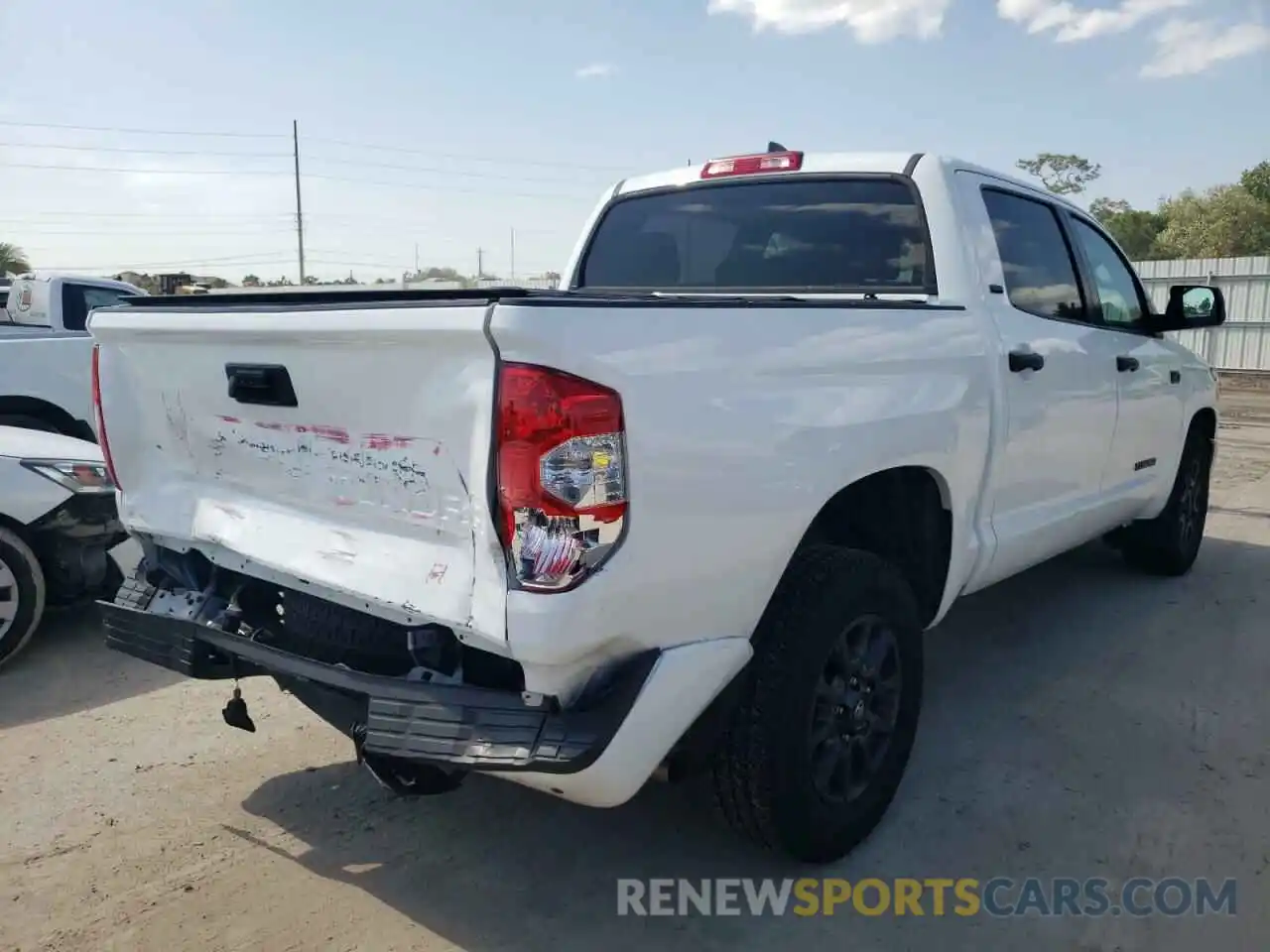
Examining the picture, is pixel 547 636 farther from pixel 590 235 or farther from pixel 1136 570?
pixel 1136 570

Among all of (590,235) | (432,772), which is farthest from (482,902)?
(590,235)

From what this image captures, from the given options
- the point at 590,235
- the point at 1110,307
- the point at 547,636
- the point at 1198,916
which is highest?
the point at 590,235

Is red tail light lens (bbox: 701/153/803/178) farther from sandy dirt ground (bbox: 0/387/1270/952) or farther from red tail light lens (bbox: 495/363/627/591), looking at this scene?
Result: red tail light lens (bbox: 495/363/627/591)

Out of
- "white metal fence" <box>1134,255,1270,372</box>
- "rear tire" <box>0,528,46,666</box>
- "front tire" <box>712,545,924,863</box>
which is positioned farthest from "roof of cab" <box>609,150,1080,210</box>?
"white metal fence" <box>1134,255,1270,372</box>

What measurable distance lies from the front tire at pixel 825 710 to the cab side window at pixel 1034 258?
1.44 meters

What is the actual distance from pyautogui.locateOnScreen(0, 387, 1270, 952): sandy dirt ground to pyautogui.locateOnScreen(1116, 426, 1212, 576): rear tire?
1160mm

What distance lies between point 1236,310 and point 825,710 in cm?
2183

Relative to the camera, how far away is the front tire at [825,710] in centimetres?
261

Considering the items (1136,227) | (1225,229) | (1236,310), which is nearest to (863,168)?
(1236,310)

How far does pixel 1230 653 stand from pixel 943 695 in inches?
58.3

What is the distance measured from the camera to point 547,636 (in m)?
2.13

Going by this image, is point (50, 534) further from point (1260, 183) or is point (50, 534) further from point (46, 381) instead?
point (1260, 183)

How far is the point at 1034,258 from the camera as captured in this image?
13.4 feet

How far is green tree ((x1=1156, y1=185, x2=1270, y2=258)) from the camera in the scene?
35219mm
